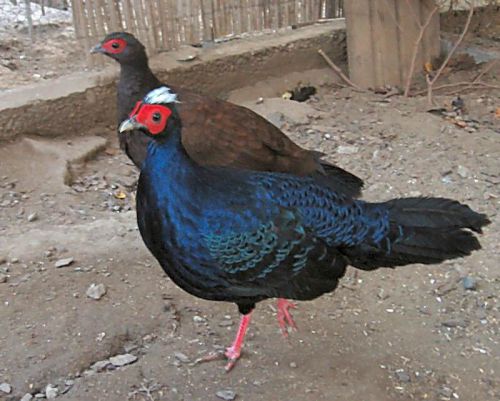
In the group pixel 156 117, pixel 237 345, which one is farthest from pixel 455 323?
pixel 156 117

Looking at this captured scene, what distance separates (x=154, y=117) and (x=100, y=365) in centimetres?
114

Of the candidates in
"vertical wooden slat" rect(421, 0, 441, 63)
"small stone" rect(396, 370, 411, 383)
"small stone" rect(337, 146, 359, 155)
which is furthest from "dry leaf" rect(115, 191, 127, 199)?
"vertical wooden slat" rect(421, 0, 441, 63)

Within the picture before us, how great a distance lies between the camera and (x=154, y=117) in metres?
2.63

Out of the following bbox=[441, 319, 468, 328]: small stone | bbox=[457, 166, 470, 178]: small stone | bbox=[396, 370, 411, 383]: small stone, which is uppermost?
bbox=[457, 166, 470, 178]: small stone

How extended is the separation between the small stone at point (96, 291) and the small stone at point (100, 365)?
0.41 m

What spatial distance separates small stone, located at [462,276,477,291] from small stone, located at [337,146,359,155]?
150 centimetres

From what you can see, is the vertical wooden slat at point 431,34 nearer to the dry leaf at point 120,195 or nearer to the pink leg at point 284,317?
the dry leaf at point 120,195

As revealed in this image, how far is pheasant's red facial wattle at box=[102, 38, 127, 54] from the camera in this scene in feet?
14.3

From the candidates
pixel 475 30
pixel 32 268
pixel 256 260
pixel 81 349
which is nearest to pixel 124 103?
pixel 32 268

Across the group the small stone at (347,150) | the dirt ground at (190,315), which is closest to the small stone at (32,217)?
the dirt ground at (190,315)

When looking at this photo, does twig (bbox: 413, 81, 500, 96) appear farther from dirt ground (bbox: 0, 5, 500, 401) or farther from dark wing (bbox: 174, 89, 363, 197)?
dark wing (bbox: 174, 89, 363, 197)

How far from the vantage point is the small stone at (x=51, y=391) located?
9.66 ft

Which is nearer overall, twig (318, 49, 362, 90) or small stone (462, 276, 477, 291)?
small stone (462, 276, 477, 291)

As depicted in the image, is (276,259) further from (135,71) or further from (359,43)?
(359,43)
